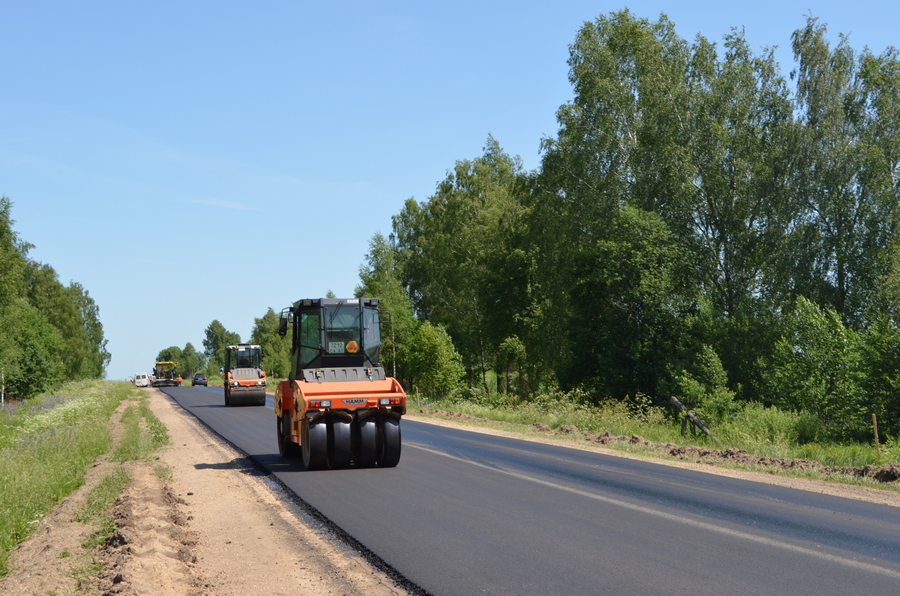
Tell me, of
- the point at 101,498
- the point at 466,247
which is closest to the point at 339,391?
the point at 101,498

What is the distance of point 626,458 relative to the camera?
54.0 feet

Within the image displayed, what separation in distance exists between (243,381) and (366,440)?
2661 cm

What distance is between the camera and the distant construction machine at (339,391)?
572 inches

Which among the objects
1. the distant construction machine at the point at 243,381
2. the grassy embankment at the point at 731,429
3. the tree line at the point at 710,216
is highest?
the tree line at the point at 710,216

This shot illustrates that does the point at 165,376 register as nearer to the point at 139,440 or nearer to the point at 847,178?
the point at 139,440

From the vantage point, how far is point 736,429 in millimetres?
21406

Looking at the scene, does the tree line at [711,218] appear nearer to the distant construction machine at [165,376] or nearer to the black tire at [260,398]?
the black tire at [260,398]

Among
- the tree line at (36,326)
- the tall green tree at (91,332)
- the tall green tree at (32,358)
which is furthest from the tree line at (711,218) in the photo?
the tall green tree at (91,332)

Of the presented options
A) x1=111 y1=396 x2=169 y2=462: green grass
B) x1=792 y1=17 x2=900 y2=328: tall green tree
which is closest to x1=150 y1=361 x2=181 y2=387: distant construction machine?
x1=111 y1=396 x2=169 y2=462: green grass

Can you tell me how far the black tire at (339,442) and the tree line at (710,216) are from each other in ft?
51.8

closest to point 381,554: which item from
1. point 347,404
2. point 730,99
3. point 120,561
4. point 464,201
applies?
point 120,561

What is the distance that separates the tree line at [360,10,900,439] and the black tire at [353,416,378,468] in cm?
1529

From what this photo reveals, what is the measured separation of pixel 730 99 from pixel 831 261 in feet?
28.2

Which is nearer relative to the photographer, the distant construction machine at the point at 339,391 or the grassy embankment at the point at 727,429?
the distant construction machine at the point at 339,391
